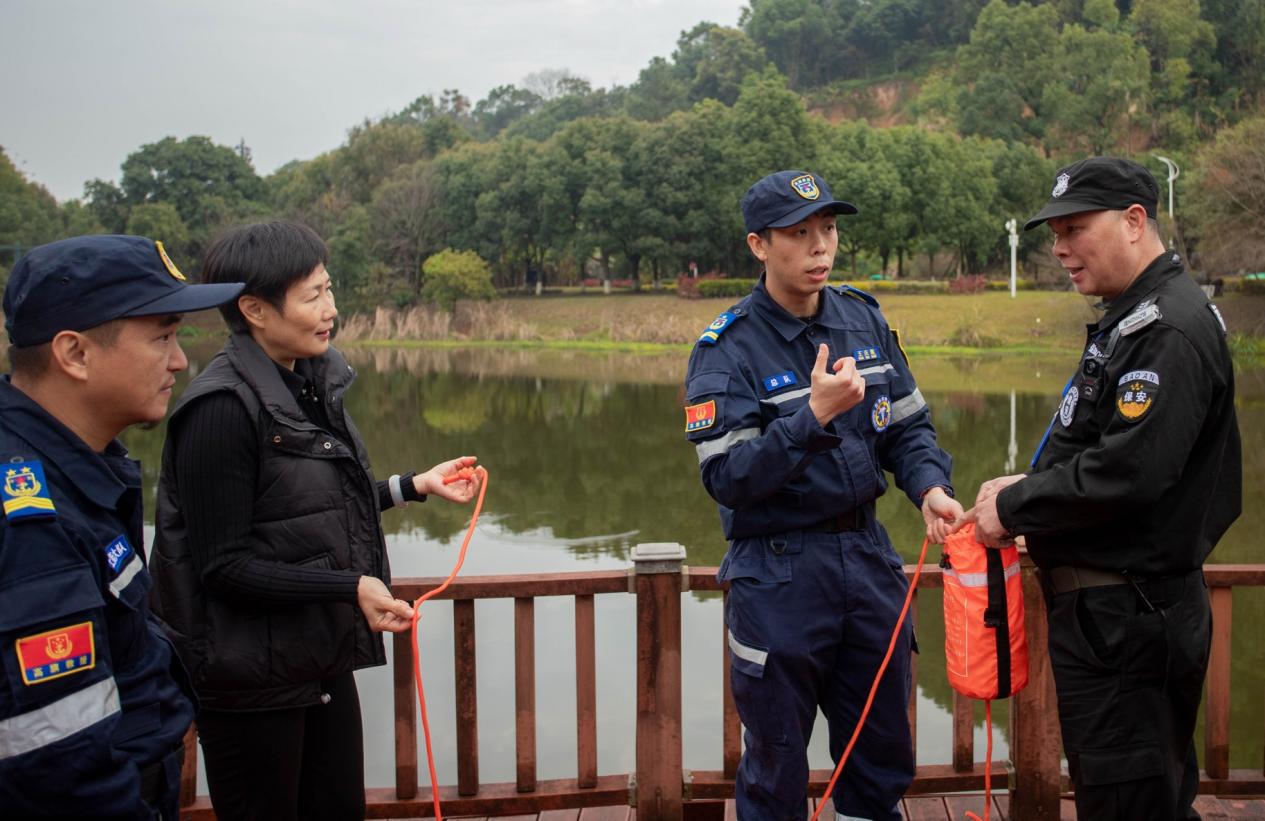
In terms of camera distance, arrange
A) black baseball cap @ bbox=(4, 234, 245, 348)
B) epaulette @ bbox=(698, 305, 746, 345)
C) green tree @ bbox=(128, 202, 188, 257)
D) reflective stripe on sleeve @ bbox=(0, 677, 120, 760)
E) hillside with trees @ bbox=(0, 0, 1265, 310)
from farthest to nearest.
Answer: green tree @ bbox=(128, 202, 188, 257) → hillside with trees @ bbox=(0, 0, 1265, 310) → epaulette @ bbox=(698, 305, 746, 345) → black baseball cap @ bbox=(4, 234, 245, 348) → reflective stripe on sleeve @ bbox=(0, 677, 120, 760)

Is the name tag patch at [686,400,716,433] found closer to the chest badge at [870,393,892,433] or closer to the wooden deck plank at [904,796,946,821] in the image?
the chest badge at [870,393,892,433]

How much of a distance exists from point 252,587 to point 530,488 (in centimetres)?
1115

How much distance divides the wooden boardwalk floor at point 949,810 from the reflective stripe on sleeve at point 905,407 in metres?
1.29

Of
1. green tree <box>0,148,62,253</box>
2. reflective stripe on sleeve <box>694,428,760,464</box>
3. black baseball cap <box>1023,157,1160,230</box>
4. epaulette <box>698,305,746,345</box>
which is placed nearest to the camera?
black baseball cap <box>1023,157,1160,230</box>

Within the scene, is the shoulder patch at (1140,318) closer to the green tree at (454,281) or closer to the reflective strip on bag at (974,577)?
the reflective strip on bag at (974,577)

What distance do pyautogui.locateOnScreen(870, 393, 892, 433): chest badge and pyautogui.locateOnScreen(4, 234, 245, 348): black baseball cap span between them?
1.67 metres

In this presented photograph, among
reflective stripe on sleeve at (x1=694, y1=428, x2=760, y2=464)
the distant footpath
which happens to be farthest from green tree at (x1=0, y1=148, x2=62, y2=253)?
reflective stripe on sleeve at (x1=694, y1=428, x2=760, y2=464)

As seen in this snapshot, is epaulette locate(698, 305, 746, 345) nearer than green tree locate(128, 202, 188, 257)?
Yes

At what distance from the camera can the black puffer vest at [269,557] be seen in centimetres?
228

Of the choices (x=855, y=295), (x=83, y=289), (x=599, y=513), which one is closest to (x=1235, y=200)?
(x=599, y=513)

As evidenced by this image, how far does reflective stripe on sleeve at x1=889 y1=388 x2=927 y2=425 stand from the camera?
113 inches

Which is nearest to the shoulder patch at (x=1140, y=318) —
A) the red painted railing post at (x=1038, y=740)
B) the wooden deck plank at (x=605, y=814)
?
the red painted railing post at (x=1038, y=740)

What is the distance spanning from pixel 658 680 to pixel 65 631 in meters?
2.03

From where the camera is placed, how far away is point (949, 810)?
333cm
